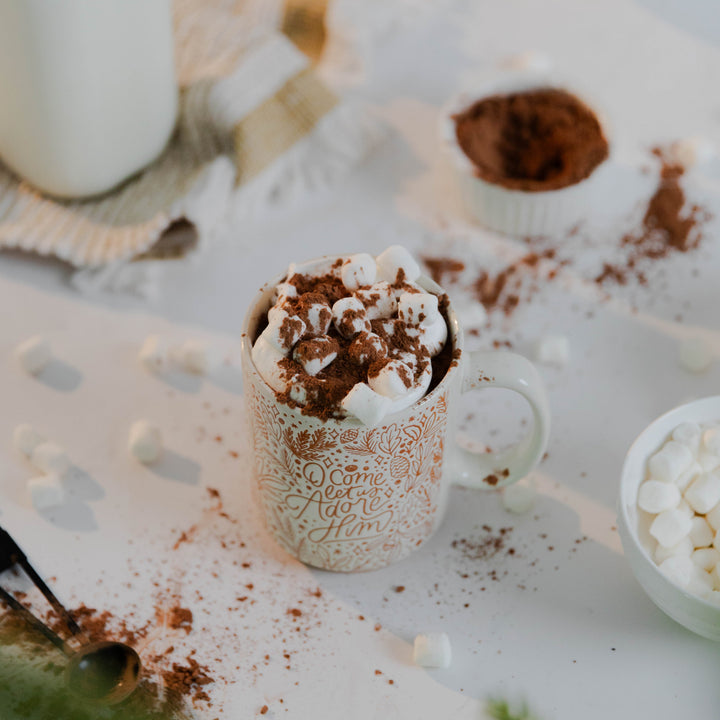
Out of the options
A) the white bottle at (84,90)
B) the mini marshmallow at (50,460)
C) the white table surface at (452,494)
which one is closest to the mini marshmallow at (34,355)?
the white table surface at (452,494)

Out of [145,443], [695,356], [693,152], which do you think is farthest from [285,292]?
[693,152]

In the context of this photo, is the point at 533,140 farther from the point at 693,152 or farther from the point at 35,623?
the point at 35,623

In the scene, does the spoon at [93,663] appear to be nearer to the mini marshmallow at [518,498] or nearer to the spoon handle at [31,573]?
the spoon handle at [31,573]

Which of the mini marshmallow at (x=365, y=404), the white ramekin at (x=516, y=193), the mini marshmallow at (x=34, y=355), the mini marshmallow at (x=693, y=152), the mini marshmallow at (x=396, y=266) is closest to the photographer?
the mini marshmallow at (x=365, y=404)

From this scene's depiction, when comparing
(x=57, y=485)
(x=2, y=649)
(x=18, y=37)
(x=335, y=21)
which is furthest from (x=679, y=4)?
(x=2, y=649)

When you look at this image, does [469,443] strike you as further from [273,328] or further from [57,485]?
[57,485]

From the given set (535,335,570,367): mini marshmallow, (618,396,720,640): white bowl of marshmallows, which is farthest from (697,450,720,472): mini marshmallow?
(535,335,570,367): mini marshmallow
